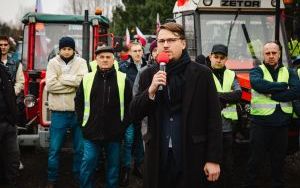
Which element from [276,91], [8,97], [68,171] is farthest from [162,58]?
[68,171]

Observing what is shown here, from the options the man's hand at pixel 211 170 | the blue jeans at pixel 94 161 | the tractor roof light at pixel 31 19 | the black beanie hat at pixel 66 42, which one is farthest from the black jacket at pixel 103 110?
the tractor roof light at pixel 31 19

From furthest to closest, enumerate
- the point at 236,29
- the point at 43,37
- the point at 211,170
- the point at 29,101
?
the point at 43,37 → the point at 236,29 → the point at 29,101 → the point at 211,170

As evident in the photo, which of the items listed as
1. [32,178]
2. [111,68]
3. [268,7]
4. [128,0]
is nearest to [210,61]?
[111,68]

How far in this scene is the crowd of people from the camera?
4004 mm

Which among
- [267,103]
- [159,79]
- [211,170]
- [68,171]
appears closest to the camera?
Result: [159,79]

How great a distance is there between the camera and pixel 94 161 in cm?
617

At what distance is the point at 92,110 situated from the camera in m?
6.23

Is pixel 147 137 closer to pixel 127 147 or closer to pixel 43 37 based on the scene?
pixel 127 147

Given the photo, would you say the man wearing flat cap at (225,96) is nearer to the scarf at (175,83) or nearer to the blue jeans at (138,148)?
the blue jeans at (138,148)

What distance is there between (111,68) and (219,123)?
8.61 feet

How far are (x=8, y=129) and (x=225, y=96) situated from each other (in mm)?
2915

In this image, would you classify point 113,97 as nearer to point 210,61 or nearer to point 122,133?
point 122,133

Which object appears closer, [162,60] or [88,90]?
[162,60]

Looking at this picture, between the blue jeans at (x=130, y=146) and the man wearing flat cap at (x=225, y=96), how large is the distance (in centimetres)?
154
